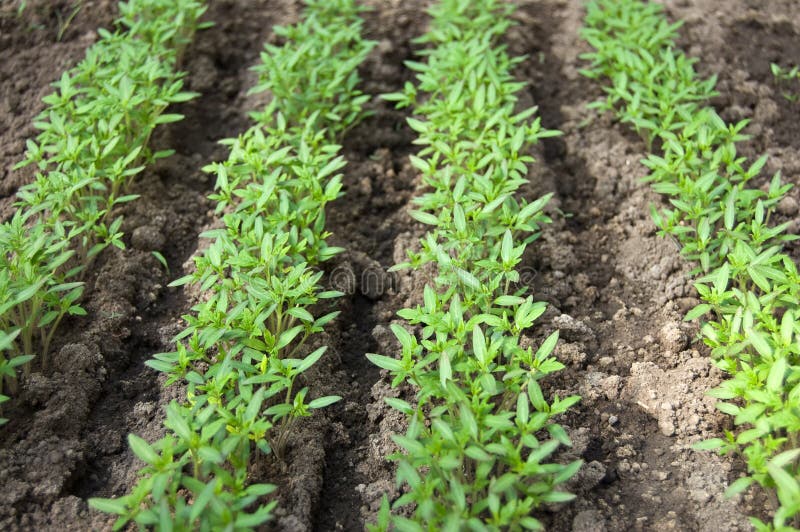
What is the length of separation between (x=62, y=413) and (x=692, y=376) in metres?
2.60

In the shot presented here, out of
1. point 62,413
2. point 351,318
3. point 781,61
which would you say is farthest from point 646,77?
point 62,413

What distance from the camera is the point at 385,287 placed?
12.8ft

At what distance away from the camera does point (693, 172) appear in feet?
12.8

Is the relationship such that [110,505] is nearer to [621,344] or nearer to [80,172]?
[80,172]

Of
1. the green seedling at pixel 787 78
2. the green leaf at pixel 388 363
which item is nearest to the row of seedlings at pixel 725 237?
the green seedling at pixel 787 78

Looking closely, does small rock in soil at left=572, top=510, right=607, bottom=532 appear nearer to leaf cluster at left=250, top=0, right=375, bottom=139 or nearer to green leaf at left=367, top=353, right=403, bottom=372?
green leaf at left=367, top=353, right=403, bottom=372

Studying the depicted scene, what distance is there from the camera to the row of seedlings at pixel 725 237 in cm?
269

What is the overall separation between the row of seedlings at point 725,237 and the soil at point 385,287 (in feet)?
0.61

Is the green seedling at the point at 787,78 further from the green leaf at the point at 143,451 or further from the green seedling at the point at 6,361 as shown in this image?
the green seedling at the point at 6,361

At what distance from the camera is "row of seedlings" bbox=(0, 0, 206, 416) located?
3.39m

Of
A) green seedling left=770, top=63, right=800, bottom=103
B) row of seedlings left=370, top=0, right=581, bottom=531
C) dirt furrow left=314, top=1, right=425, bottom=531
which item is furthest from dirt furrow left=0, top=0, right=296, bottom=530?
green seedling left=770, top=63, right=800, bottom=103

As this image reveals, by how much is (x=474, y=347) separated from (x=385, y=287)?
3.41 feet

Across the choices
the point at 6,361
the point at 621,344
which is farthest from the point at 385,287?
the point at 6,361

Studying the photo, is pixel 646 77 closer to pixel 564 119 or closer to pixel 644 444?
pixel 564 119
